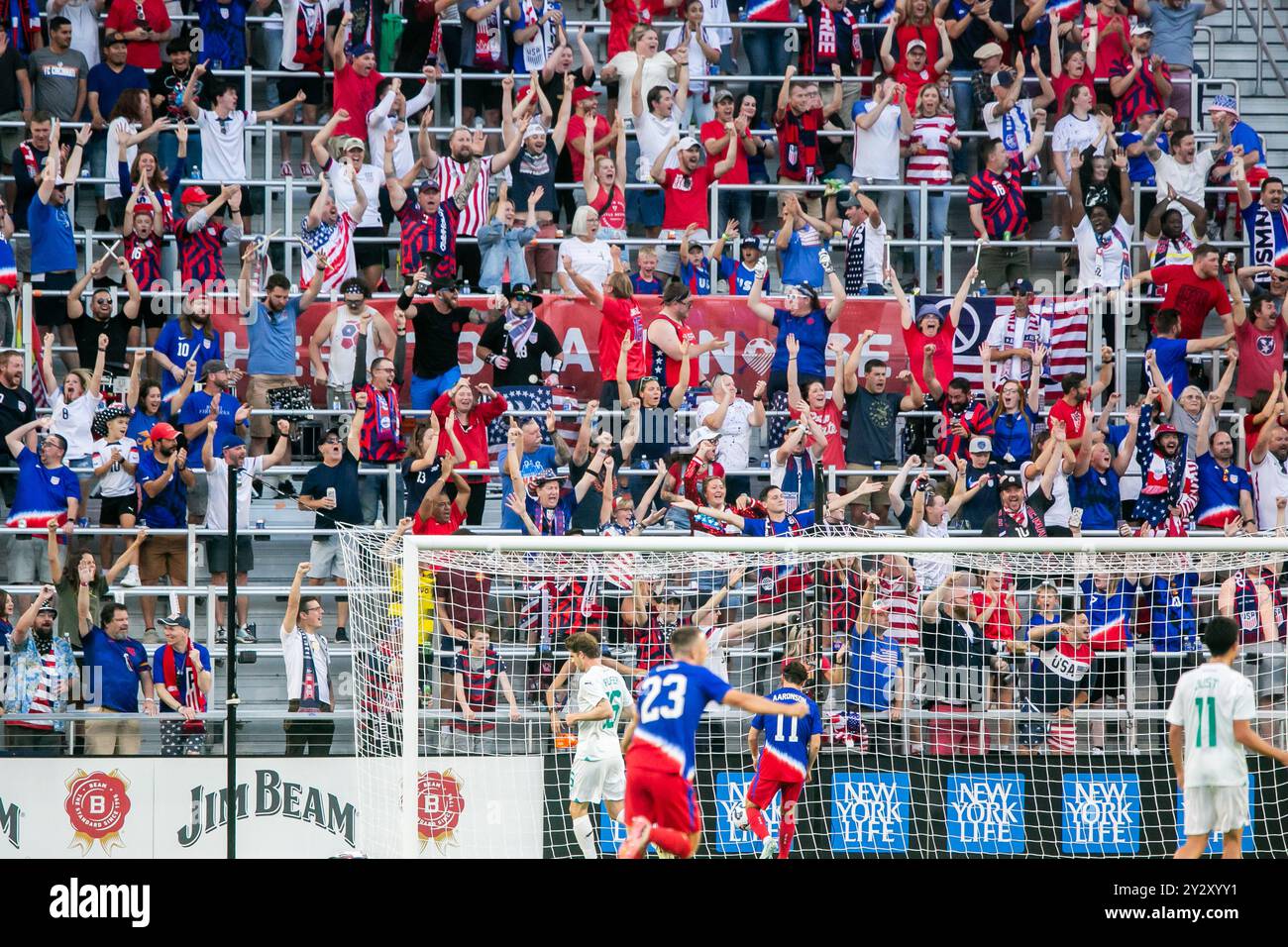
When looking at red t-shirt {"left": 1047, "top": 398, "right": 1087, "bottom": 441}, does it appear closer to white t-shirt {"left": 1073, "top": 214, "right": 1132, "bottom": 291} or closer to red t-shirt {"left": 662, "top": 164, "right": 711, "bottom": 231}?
white t-shirt {"left": 1073, "top": 214, "right": 1132, "bottom": 291}

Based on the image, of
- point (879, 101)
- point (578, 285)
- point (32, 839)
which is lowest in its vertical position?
point (32, 839)

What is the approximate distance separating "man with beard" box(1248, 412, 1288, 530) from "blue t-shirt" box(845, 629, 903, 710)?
174 inches

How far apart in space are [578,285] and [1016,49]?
5.84 m

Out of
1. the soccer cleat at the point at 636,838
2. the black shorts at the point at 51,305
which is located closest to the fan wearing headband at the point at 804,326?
the black shorts at the point at 51,305

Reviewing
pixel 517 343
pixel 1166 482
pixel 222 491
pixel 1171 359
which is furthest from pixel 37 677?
pixel 1171 359

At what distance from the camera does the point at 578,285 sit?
15.7 metres

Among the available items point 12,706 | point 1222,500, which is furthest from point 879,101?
point 12,706

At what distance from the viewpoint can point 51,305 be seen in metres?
16.1

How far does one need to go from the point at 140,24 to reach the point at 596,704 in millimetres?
9199

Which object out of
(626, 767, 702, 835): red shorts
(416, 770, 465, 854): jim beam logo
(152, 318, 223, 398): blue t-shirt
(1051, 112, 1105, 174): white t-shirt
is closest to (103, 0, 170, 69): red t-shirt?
(152, 318, 223, 398): blue t-shirt

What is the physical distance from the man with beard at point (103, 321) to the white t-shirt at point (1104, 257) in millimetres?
8638

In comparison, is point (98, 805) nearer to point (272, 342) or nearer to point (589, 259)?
point (272, 342)
